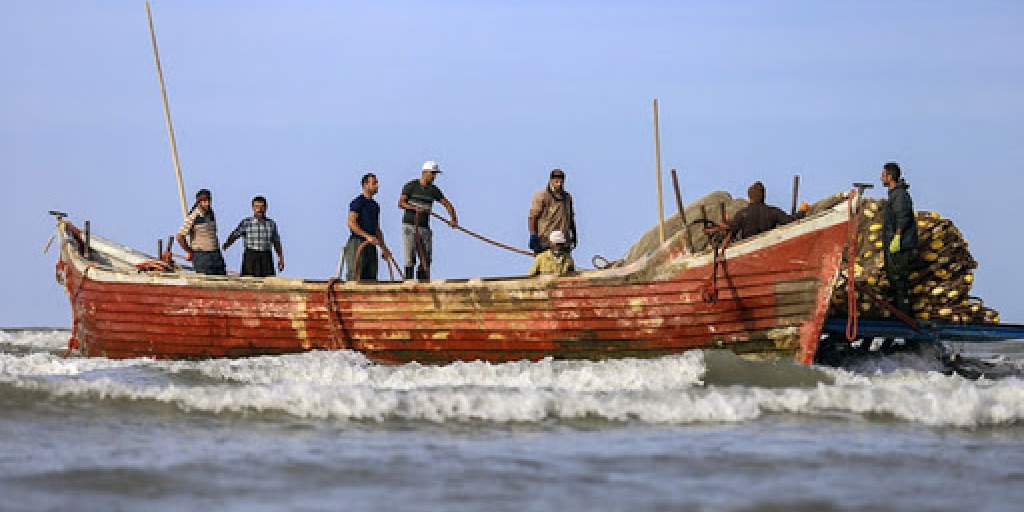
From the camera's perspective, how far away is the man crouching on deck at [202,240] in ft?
55.9

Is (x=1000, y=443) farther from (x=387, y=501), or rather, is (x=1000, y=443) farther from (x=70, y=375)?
(x=70, y=375)

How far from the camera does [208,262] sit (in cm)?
1734

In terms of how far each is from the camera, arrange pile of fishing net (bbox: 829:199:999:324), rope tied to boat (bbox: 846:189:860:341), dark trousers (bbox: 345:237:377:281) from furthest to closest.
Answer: dark trousers (bbox: 345:237:377:281), pile of fishing net (bbox: 829:199:999:324), rope tied to boat (bbox: 846:189:860:341)

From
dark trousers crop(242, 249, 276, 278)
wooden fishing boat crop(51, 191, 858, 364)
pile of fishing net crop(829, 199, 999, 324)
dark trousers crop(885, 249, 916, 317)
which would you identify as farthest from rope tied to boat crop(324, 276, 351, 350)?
dark trousers crop(885, 249, 916, 317)

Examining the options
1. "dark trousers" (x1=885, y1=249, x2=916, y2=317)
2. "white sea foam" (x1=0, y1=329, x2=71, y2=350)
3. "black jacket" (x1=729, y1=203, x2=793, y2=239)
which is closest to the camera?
"black jacket" (x1=729, y1=203, x2=793, y2=239)

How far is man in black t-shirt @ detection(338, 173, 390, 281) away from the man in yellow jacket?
1.86 meters

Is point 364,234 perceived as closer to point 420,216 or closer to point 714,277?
point 420,216

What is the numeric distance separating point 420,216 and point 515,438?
5.90 metres

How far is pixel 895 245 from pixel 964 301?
130 cm

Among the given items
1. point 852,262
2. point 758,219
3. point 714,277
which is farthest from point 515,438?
point 758,219

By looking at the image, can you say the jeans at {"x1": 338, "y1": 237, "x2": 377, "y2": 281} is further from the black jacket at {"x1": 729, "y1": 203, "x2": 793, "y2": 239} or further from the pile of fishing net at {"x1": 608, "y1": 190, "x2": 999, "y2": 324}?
the black jacket at {"x1": 729, "y1": 203, "x2": 793, "y2": 239}

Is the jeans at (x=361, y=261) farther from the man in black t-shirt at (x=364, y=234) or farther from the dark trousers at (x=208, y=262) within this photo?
the dark trousers at (x=208, y=262)

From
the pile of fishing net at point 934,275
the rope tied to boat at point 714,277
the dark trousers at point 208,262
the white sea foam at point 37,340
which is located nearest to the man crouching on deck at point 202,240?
the dark trousers at point 208,262

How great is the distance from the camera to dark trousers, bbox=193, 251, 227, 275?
17.3 metres
